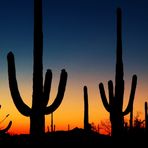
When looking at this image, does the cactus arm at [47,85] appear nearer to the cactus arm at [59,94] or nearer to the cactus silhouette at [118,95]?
the cactus arm at [59,94]

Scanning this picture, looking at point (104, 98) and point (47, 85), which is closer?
point (47, 85)

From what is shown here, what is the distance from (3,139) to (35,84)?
8.43 meters

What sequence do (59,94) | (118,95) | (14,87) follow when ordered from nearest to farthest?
(14,87) → (59,94) → (118,95)

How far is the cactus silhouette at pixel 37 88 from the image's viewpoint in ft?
34.0

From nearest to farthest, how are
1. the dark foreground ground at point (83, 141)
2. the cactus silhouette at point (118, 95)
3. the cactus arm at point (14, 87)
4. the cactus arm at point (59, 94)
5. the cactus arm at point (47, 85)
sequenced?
the cactus arm at point (14, 87) → the cactus arm at point (47, 85) → the cactus arm at point (59, 94) → the cactus silhouette at point (118, 95) → the dark foreground ground at point (83, 141)

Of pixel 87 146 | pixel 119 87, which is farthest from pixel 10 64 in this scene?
pixel 87 146

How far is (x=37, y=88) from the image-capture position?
35.5 ft

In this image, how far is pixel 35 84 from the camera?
10906 millimetres

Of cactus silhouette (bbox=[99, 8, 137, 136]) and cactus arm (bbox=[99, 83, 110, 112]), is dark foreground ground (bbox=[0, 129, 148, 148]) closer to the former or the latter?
cactus silhouette (bbox=[99, 8, 137, 136])

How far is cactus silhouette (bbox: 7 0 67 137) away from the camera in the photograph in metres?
10.4

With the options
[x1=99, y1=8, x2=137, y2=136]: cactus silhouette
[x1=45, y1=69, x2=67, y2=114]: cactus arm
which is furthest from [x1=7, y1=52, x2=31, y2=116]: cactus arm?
[x1=99, y1=8, x2=137, y2=136]: cactus silhouette

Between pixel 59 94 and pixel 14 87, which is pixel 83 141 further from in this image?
pixel 14 87

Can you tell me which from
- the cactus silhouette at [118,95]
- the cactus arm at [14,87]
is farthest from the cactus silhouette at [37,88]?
the cactus silhouette at [118,95]

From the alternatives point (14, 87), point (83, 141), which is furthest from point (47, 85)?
point (83, 141)
